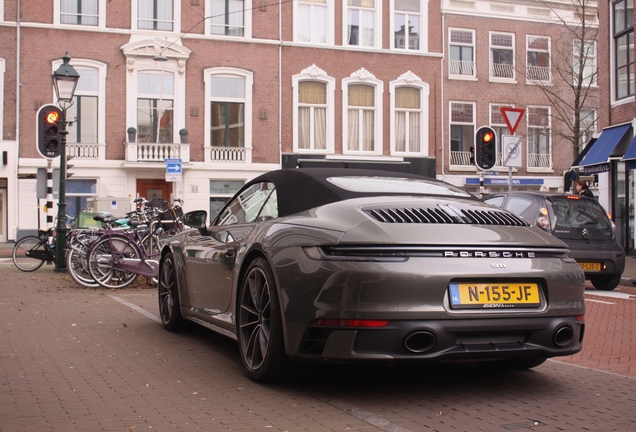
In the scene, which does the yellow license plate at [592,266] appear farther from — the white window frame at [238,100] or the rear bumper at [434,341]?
the white window frame at [238,100]

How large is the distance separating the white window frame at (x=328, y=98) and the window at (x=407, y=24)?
3.81 metres

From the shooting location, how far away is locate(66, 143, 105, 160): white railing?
31.6m

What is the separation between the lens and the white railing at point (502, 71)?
38094mm

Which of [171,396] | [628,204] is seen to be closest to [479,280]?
[171,396]

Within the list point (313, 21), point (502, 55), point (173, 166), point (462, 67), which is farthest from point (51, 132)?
point (502, 55)

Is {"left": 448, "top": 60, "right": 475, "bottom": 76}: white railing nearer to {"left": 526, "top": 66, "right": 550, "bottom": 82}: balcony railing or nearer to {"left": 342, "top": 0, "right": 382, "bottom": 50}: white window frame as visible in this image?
{"left": 526, "top": 66, "right": 550, "bottom": 82}: balcony railing

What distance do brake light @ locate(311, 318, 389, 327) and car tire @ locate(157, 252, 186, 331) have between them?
3.15m

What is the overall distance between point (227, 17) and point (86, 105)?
6.91 meters

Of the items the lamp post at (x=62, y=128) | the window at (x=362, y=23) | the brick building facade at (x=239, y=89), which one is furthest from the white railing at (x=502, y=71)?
the lamp post at (x=62, y=128)

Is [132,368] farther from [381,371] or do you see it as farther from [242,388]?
[381,371]

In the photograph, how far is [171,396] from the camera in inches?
195

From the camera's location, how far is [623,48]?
23.8 meters

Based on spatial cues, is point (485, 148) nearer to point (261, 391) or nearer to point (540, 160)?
point (261, 391)

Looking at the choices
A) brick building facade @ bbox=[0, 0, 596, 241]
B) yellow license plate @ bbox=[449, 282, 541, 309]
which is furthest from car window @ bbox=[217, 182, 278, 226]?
brick building facade @ bbox=[0, 0, 596, 241]
